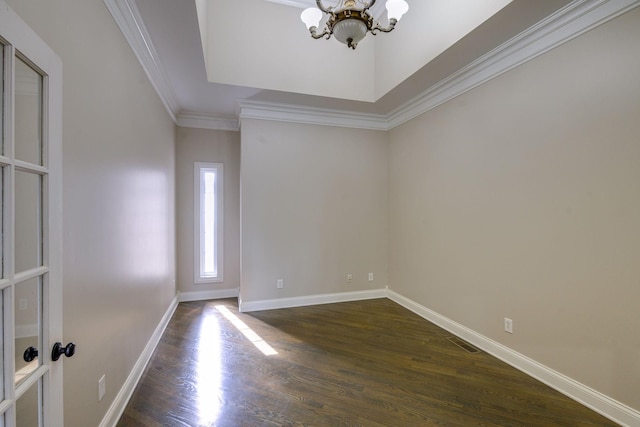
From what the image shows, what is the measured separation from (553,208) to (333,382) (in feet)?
7.49

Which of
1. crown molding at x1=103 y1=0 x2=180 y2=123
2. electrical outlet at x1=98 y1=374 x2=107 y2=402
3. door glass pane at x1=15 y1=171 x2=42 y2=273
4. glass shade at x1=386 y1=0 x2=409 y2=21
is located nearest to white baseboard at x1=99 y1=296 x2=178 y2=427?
electrical outlet at x1=98 y1=374 x2=107 y2=402

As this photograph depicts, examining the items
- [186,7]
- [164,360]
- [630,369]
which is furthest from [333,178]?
[630,369]

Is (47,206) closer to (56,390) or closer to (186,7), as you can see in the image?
(56,390)

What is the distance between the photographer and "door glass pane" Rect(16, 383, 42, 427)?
90 centimetres

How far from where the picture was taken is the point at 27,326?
37.8 inches

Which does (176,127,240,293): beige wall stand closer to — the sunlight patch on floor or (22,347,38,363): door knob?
the sunlight patch on floor

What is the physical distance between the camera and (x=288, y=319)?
3.63 meters

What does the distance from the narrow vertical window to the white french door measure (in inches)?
133

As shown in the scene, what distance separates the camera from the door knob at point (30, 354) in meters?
0.94

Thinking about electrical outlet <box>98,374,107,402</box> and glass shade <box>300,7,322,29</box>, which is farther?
glass shade <box>300,7,322,29</box>

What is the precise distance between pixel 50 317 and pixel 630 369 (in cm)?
319

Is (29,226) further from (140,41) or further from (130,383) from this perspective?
(140,41)

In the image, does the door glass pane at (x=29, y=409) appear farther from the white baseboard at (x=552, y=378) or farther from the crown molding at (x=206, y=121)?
the crown molding at (x=206, y=121)

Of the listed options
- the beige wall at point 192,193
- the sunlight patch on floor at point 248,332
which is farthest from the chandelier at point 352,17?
the sunlight patch on floor at point 248,332
